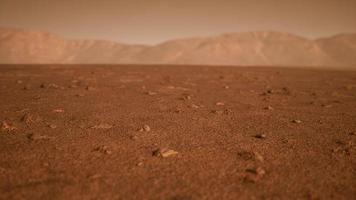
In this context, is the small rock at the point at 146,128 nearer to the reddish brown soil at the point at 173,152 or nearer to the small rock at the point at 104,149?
the reddish brown soil at the point at 173,152

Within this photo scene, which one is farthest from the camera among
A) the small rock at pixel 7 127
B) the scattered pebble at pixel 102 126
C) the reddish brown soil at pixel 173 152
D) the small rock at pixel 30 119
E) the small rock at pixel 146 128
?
the small rock at pixel 30 119

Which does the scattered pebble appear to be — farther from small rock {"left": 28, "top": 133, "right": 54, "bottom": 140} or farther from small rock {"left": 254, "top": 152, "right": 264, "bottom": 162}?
small rock {"left": 254, "top": 152, "right": 264, "bottom": 162}

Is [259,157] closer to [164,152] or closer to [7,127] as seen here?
[164,152]

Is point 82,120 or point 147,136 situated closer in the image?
point 147,136

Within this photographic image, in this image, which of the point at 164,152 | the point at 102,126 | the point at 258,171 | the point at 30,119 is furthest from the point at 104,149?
the point at 30,119

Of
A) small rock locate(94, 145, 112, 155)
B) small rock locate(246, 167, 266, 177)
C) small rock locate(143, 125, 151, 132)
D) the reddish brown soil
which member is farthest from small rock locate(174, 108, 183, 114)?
small rock locate(246, 167, 266, 177)

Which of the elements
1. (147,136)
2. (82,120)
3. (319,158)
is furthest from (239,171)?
(82,120)

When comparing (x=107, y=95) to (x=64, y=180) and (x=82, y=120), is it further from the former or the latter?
(x=64, y=180)

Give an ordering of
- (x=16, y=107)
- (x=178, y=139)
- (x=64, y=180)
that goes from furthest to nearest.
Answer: (x=16, y=107)
(x=178, y=139)
(x=64, y=180)

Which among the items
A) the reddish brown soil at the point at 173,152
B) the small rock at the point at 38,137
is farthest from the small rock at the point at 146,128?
the small rock at the point at 38,137
